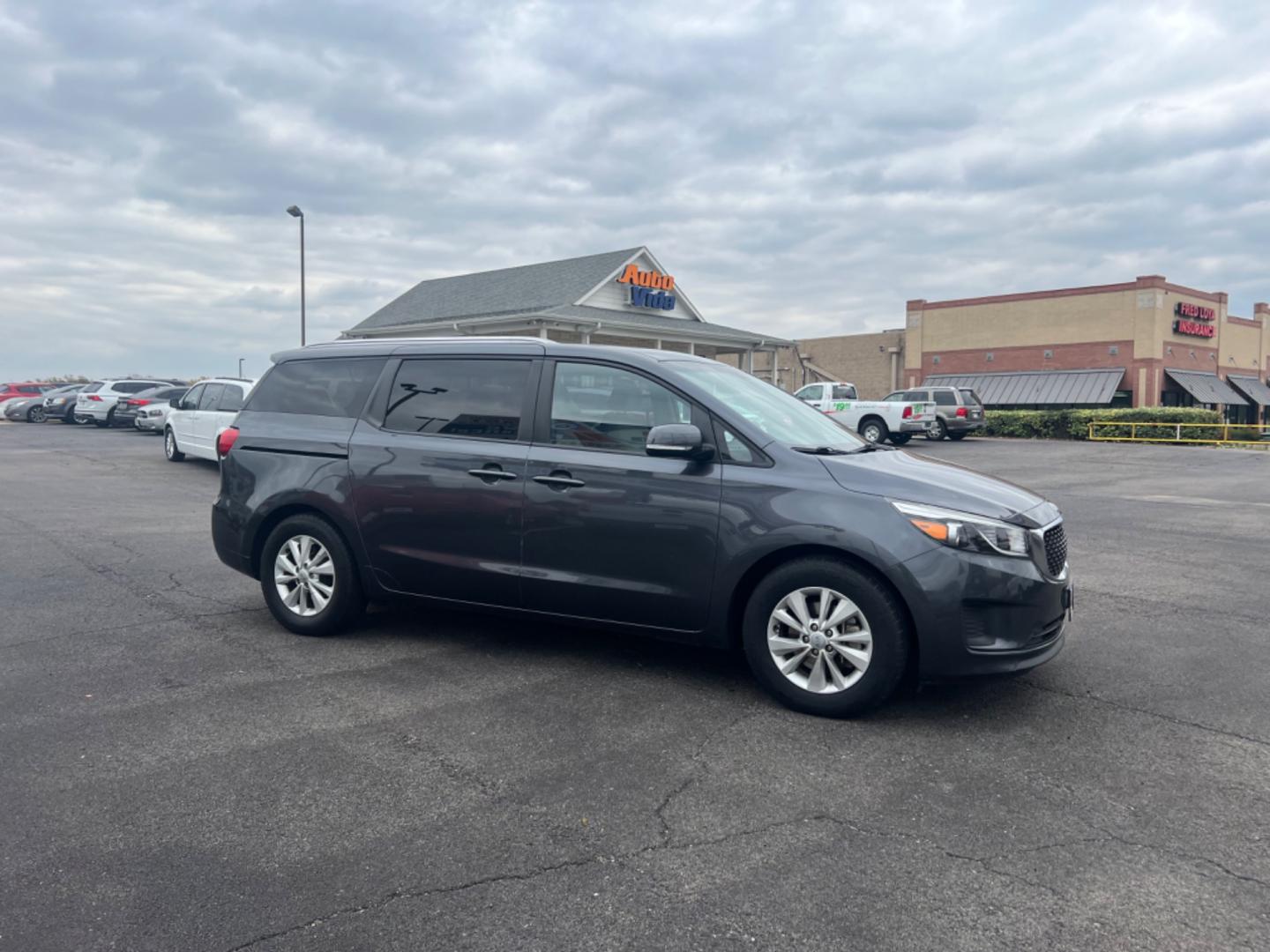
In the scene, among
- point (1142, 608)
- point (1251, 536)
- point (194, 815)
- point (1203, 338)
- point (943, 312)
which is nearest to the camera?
point (194, 815)

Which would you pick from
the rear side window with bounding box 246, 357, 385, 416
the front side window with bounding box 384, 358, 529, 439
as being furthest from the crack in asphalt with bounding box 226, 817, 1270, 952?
the rear side window with bounding box 246, 357, 385, 416

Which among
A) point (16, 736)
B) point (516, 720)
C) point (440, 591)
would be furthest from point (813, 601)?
point (16, 736)

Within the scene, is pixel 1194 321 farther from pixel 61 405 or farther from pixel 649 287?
pixel 61 405

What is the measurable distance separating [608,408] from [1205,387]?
4724cm

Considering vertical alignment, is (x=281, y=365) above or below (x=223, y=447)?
above

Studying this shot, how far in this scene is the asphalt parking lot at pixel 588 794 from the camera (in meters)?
2.97

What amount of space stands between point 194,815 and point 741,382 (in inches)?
148

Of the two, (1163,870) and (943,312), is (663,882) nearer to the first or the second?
(1163,870)

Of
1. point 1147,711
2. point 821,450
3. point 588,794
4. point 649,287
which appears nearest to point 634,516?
point 821,450

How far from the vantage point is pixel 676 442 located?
4.86 metres

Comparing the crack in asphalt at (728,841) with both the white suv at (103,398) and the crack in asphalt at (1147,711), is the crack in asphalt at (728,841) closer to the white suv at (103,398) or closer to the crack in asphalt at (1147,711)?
the crack in asphalt at (1147,711)

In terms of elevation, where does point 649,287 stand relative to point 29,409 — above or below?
above

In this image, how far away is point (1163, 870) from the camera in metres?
3.27

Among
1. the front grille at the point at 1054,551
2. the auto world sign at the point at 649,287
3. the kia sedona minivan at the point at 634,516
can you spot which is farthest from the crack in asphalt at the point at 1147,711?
the auto world sign at the point at 649,287
